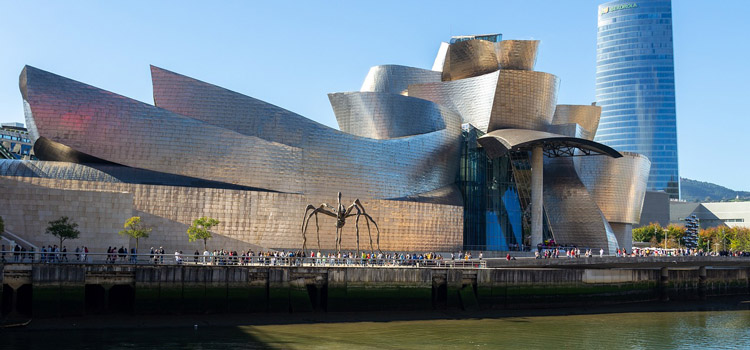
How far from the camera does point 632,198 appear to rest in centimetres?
6550

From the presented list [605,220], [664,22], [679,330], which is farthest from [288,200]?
[664,22]

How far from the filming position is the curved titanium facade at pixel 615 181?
209 ft

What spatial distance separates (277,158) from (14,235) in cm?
1563

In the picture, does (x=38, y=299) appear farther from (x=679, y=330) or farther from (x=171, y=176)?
(x=679, y=330)

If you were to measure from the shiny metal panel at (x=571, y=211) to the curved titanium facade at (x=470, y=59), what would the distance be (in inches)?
368

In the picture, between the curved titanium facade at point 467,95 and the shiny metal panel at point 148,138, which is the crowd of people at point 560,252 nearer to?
the curved titanium facade at point 467,95

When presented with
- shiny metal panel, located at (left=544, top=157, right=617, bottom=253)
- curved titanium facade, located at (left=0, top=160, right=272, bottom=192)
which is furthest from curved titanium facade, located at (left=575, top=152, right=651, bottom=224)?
curved titanium facade, located at (left=0, top=160, right=272, bottom=192)

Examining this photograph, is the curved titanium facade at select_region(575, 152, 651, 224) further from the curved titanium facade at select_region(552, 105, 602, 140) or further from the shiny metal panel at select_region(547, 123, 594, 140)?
the curved titanium facade at select_region(552, 105, 602, 140)

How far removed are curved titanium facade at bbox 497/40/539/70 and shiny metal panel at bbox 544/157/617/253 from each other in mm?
8270

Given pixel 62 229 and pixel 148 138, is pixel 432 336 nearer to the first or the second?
pixel 62 229

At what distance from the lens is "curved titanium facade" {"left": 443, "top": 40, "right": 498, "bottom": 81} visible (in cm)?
5984

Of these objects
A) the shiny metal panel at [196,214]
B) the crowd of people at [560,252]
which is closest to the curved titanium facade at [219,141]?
the shiny metal panel at [196,214]

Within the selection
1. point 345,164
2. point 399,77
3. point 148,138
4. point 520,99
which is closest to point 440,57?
point 399,77

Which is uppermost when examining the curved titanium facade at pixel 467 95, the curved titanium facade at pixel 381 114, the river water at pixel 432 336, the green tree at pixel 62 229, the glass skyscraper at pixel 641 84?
the glass skyscraper at pixel 641 84
